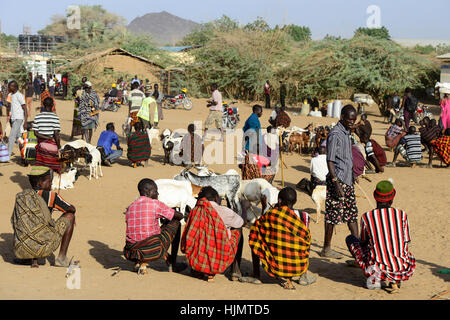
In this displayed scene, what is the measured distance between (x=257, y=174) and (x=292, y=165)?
4.40 m

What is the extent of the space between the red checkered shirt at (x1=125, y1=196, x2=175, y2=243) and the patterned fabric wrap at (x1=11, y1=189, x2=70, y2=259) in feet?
2.71

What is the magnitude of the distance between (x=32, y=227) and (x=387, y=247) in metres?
3.49

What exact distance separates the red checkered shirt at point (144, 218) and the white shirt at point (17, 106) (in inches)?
261

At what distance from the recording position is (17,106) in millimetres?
11445

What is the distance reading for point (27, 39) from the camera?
50938mm

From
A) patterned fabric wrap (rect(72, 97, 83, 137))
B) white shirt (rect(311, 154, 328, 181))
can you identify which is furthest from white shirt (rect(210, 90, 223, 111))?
white shirt (rect(311, 154, 328, 181))

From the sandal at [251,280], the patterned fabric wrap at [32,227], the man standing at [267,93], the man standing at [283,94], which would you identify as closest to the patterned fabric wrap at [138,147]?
the patterned fabric wrap at [32,227]

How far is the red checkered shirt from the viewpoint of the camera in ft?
18.8

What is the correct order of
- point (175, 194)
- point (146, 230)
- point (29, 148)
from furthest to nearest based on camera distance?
point (29, 148), point (175, 194), point (146, 230)

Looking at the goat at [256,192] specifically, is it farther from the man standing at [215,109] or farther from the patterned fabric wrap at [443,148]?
the man standing at [215,109]

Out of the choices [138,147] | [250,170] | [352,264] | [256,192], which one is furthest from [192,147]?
[352,264]

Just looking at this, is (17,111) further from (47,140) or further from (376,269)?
(376,269)

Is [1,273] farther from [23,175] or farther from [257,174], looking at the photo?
[23,175]
